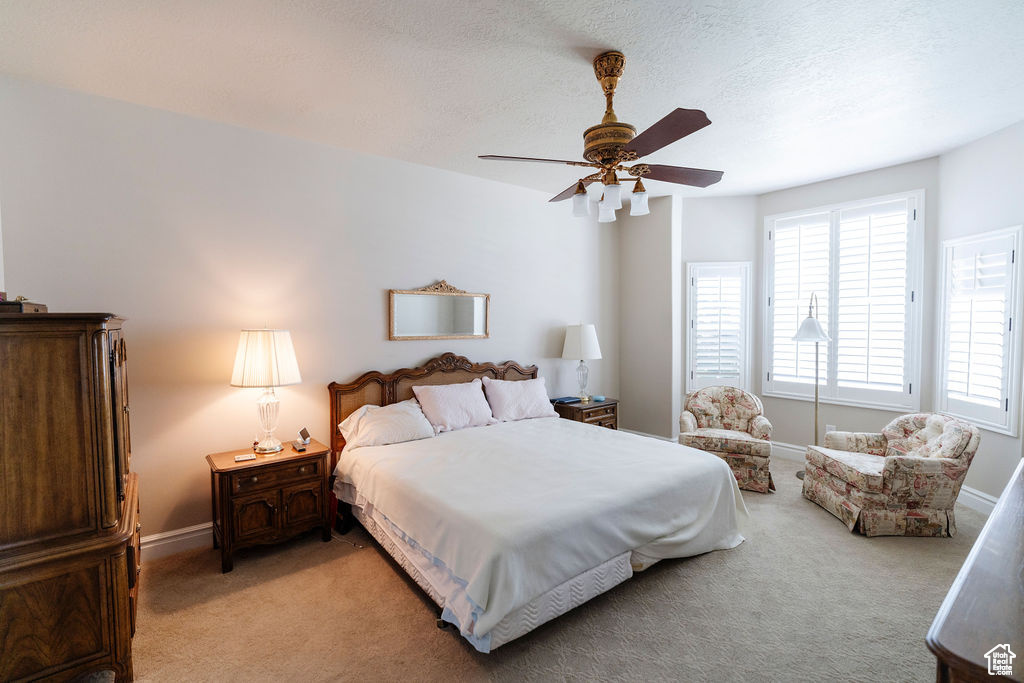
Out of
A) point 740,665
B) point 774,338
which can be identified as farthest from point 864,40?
point 774,338

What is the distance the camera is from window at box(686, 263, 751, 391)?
5203mm

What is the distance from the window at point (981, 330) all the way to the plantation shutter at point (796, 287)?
3.07 feet

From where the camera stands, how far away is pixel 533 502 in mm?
2234

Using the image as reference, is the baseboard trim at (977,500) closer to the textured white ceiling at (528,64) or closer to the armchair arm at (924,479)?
the armchair arm at (924,479)

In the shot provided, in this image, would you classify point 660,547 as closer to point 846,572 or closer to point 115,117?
point 846,572

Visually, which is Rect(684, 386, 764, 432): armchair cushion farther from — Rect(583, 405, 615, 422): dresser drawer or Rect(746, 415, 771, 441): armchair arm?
A: Rect(583, 405, 615, 422): dresser drawer

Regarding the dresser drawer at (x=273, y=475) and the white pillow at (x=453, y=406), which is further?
the white pillow at (x=453, y=406)

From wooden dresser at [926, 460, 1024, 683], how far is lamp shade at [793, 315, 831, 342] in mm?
3543

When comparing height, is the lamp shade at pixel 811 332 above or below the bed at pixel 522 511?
above

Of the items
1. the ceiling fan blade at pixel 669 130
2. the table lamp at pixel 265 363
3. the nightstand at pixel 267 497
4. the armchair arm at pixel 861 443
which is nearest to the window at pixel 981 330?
the armchair arm at pixel 861 443

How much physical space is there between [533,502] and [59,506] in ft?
6.26

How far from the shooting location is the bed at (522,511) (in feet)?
6.41

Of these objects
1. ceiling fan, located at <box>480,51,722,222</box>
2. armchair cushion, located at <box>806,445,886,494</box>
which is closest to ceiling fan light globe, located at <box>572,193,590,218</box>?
ceiling fan, located at <box>480,51,722,222</box>

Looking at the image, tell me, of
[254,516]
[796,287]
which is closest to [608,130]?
[254,516]
